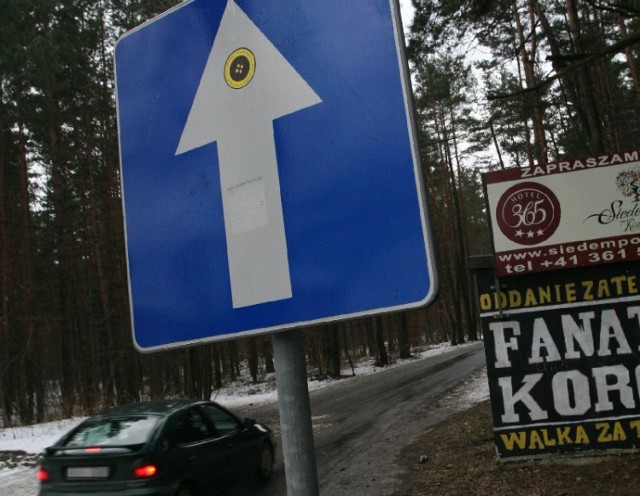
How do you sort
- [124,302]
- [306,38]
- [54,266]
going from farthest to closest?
[54,266], [124,302], [306,38]

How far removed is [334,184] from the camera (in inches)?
52.1

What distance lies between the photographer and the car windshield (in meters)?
6.78

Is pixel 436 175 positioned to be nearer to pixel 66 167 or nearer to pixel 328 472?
pixel 66 167

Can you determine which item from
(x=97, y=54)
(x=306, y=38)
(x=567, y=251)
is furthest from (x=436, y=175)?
(x=306, y=38)

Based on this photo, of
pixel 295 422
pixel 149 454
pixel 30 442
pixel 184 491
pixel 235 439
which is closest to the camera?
pixel 295 422

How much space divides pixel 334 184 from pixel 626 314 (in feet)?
24.9

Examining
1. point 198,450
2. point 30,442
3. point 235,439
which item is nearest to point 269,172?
point 198,450

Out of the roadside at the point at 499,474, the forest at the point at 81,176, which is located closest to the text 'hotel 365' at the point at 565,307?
the roadside at the point at 499,474

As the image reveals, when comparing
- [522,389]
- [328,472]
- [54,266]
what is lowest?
[328,472]

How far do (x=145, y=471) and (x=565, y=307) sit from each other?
558 centimetres

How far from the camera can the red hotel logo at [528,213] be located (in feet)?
25.9

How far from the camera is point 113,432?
7012mm

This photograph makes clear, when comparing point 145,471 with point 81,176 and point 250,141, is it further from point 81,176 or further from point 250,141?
point 81,176

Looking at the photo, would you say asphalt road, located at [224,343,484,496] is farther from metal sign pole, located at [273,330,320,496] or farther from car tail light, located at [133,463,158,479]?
metal sign pole, located at [273,330,320,496]
